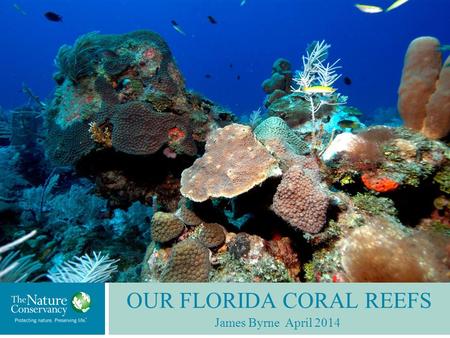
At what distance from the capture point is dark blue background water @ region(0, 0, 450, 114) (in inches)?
3816

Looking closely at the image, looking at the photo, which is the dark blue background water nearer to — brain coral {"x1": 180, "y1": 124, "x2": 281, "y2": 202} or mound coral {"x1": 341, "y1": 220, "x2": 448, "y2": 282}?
brain coral {"x1": 180, "y1": 124, "x2": 281, "y2": 202}

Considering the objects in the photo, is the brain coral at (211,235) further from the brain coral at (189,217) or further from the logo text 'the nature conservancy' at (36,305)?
the logo text 'the nature conservancy' at (36,305)

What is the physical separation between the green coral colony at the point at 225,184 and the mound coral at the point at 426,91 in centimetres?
2

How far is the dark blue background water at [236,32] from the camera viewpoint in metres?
96.9

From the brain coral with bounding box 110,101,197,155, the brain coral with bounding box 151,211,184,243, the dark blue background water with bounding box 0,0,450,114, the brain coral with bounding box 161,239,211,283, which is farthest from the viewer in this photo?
the dark blue background water with bounding box 0,0,450,114

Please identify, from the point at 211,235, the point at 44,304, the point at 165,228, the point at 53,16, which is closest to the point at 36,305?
the point at 44,304

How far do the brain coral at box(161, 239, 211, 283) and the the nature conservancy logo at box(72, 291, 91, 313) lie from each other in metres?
0.80

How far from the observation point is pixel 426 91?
441 centimetres

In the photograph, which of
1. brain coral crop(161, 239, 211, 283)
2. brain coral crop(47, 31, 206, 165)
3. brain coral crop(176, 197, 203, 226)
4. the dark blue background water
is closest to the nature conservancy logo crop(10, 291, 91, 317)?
brain coral crop(161, 239, 211, 283)

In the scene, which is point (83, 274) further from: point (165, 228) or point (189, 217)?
point (189, 217)

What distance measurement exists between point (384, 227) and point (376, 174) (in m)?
0.88

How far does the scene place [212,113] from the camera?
6.07m

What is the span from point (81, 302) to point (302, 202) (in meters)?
2.62

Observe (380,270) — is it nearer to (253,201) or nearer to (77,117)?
(253,201)
